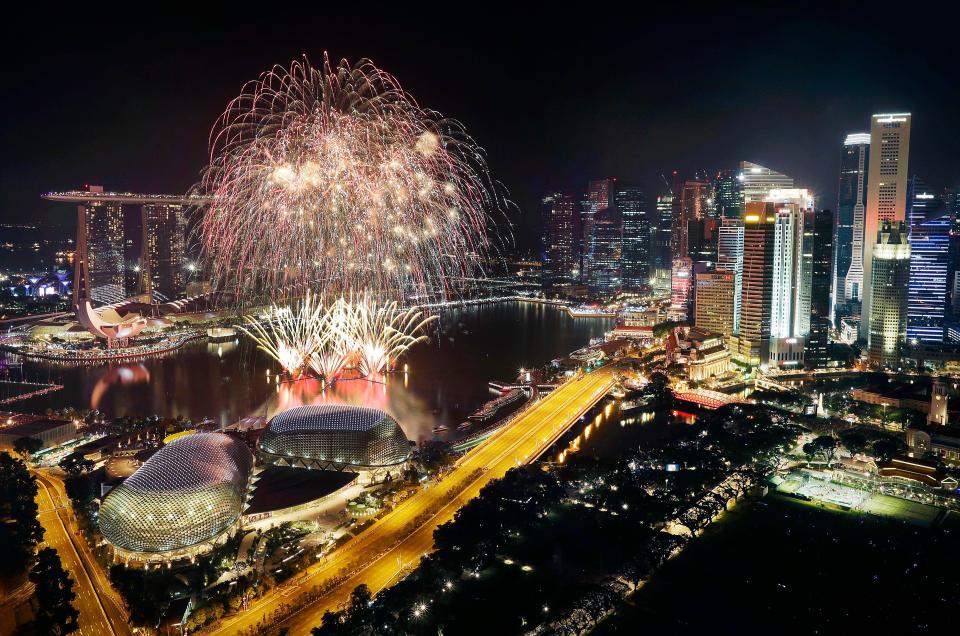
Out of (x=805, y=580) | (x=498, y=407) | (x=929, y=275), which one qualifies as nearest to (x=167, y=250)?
(x=498, y=407)

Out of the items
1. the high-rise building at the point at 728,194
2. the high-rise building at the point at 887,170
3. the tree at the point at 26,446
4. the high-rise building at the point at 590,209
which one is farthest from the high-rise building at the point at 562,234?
the tree at the point at 26,446

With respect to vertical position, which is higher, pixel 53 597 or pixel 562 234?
pixel 562 234

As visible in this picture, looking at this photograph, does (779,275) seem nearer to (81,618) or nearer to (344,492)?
(344,492)

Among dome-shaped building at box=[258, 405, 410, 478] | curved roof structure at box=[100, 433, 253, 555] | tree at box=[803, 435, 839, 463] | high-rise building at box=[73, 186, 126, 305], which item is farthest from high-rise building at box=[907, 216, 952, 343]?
high-rise building at box=[73, 186, 126, 305]

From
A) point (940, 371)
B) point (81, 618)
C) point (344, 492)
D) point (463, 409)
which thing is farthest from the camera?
point (940, 371)

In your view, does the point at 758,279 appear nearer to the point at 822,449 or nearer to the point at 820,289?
the point at 820,289

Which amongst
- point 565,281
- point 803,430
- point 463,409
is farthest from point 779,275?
point 565,281

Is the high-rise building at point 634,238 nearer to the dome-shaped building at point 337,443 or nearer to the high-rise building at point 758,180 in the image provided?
the high-rise building at point 758,180
